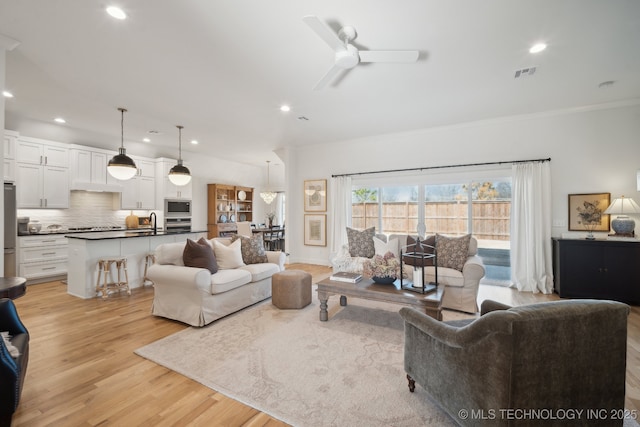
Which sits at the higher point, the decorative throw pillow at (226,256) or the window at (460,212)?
the window at (460,212)

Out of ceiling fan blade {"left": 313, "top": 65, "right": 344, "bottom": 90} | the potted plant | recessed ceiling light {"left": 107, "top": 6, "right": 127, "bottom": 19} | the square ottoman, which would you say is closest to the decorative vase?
the potted plant

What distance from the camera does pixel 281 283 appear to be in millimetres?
Answer: 3570

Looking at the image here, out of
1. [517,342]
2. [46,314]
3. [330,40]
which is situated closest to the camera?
[517,342]

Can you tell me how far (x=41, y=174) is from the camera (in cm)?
501

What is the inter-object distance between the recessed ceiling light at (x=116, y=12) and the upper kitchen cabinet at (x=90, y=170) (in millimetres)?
4480

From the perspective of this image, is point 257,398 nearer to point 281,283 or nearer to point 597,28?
point 281,283

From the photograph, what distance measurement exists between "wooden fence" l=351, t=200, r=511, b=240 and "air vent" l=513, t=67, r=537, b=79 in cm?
230

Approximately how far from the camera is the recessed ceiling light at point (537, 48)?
8.65 ft

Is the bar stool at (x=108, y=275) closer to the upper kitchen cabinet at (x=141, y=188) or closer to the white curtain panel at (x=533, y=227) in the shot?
the upper kitchen cabinet at (x=141, y=188)

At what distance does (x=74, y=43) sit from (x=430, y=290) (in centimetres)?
432

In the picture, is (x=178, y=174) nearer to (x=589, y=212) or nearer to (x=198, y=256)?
(x=198, y=256)

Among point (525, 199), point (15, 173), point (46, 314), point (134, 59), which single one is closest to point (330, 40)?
point (134, 59)

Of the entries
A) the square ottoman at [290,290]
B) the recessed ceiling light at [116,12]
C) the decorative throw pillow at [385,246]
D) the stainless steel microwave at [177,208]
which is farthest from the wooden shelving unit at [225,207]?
the recessed ceiling light at [116,12]

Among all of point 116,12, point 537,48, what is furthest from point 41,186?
point 537,48
